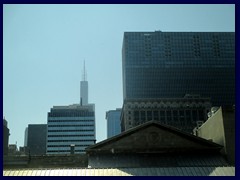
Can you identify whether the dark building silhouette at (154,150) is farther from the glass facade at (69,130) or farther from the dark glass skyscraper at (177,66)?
the glass facade at (69,130)

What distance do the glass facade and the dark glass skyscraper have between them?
2653cm

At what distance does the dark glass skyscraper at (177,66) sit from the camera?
17962 centimetres

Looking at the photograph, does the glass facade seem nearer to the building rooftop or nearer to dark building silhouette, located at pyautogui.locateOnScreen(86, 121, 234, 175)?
dark building silhouette, located at pyautogui.locateOnScreen(86, 121, 234, 175)

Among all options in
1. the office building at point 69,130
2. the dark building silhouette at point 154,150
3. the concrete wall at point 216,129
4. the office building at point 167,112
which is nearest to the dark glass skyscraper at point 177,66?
the office building at point 167,112

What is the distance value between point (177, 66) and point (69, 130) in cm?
6859

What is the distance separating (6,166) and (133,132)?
22654 mm

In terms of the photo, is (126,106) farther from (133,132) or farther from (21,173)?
(21,173)

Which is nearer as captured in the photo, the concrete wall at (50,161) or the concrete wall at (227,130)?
the concrete wall at (227,130)

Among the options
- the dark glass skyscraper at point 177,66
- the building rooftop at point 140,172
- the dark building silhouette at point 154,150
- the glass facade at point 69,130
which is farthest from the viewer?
the glass facade at point 69,130

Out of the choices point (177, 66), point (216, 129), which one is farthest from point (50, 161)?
point (177, 66)

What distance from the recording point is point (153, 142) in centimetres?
5259

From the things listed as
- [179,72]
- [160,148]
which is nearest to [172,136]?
[160,148]

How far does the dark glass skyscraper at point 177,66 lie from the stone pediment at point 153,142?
123 m

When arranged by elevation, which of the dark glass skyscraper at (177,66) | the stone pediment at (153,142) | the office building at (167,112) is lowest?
the stone pediment at (153,142)
